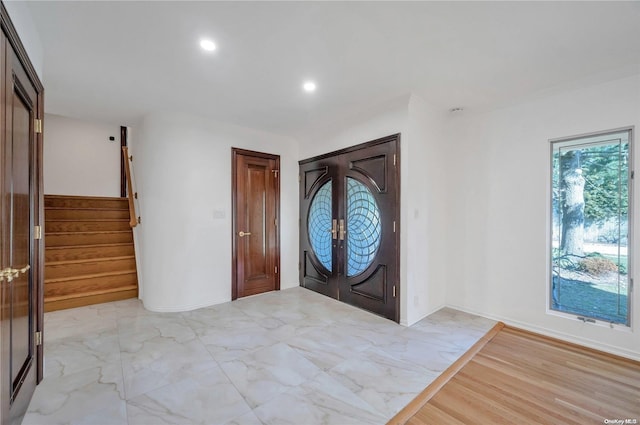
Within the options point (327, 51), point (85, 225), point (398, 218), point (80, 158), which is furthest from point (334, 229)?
point (80, 158)

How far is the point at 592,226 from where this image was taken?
106 inches

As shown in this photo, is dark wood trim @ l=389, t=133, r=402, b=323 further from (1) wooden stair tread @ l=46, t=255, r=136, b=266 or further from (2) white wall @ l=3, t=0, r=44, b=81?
(1) wooden stair tread @ l=46, t=255, r=136, b=266

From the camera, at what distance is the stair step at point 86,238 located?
416cm

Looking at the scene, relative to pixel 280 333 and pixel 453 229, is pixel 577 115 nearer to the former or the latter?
pixel 453 229

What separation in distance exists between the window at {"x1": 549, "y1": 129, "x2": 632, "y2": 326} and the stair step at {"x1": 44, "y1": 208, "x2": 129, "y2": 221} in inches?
257

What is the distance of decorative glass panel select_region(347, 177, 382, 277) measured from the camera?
3408 millimetres

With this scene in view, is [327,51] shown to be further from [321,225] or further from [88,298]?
[88,298]

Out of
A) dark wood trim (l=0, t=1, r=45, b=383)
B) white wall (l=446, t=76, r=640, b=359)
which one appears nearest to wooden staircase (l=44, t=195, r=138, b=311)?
dark wood trim (l=0, t=1, r=45, b=383)

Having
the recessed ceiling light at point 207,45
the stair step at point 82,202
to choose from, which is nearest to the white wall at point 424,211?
the recessed ceiling light at point 207,45

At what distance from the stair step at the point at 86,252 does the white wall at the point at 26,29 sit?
117 inches

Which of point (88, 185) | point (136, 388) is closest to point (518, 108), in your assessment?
point (136, 388)

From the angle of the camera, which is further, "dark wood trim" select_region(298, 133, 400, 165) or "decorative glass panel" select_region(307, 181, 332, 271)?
"decorative glass panel" select_region(307, 181, 332, 271)

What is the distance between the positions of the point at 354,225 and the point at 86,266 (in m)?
3.94

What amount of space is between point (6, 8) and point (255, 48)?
1.33 meters
